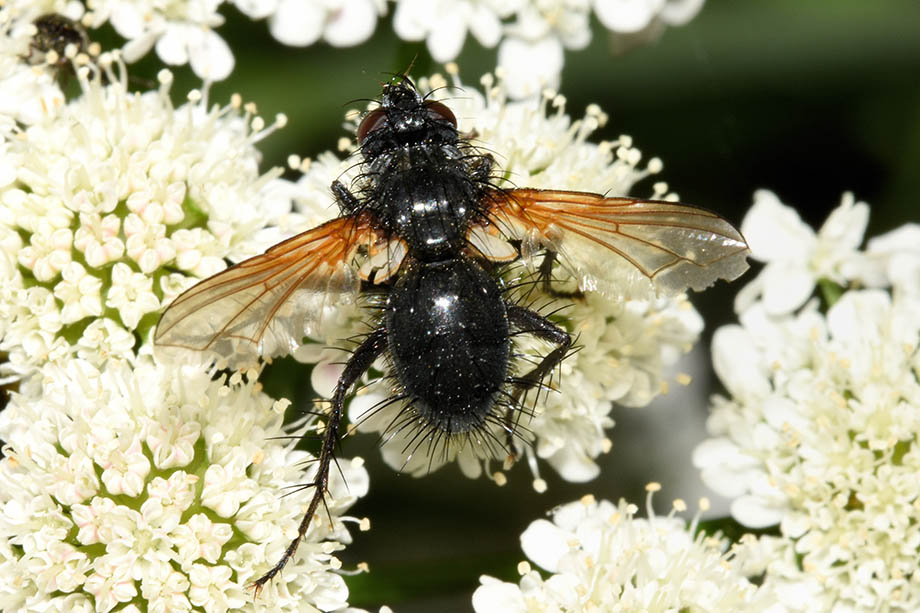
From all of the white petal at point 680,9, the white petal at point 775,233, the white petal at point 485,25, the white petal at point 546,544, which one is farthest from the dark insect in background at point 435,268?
the white petal at point 680,9

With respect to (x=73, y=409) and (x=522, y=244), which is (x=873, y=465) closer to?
(x=522, y=244)

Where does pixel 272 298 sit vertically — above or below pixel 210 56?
below

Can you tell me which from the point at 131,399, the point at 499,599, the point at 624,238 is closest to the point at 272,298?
the point at 131,399

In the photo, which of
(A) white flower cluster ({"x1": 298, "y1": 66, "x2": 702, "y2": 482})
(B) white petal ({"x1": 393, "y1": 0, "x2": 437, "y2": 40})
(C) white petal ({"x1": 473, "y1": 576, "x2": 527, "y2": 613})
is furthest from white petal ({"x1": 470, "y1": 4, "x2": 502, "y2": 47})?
(C) white petal ({"x1": 473, "y1": 576, "x2": 527, "y2": 613})

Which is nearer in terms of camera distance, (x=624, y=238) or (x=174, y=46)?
(x=624, y=238)

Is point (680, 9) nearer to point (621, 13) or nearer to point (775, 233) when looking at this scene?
point (621, 13)

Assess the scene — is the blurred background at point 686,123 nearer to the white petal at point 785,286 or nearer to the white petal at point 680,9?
the white petal at point 680,9
